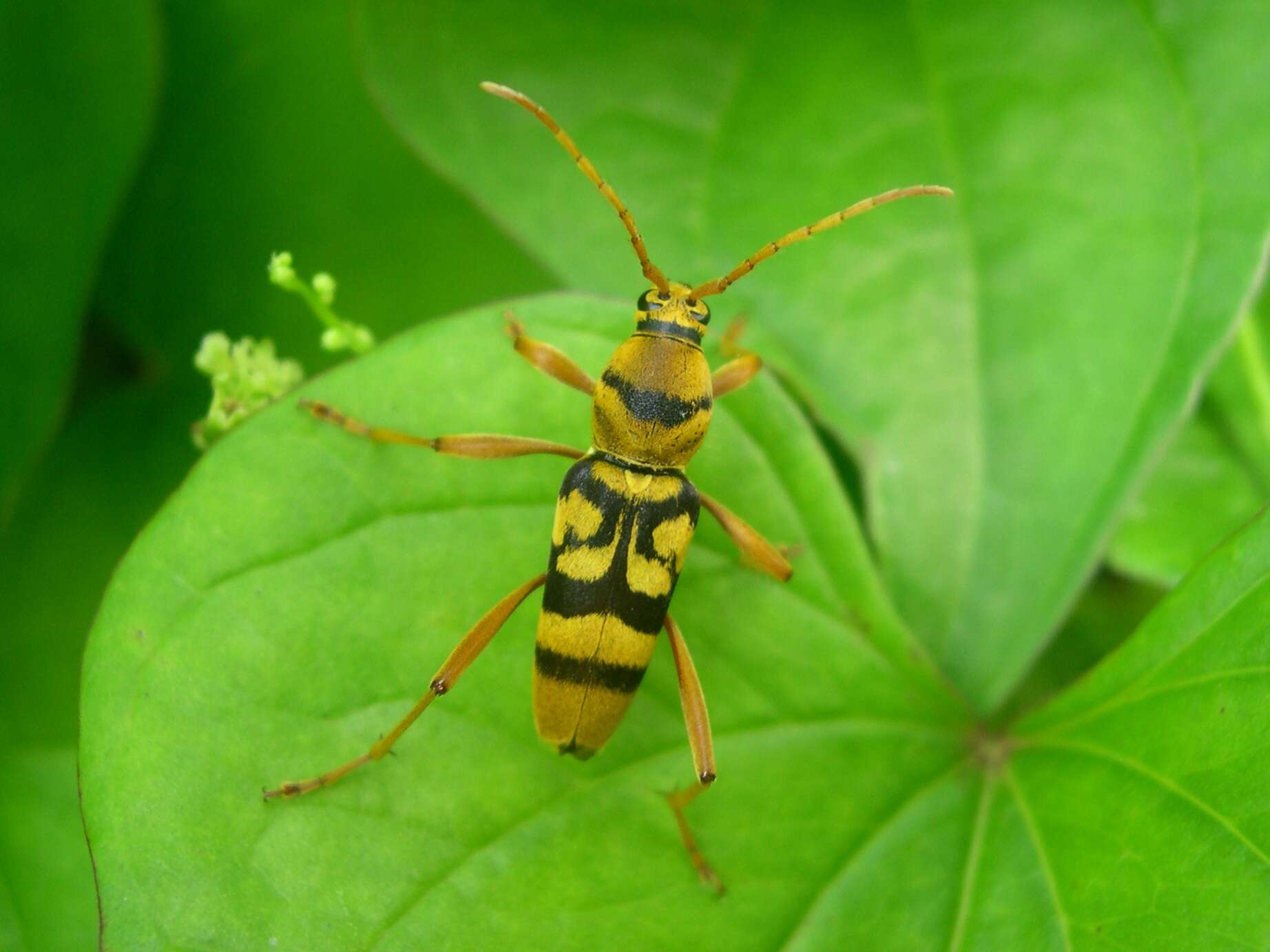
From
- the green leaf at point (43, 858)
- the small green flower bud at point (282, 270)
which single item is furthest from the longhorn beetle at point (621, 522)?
the green leaf at point (43, 858)

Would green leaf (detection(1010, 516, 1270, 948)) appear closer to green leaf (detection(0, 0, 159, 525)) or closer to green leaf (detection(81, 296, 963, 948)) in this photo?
green leaf (detection(81, 296, 963, 948))

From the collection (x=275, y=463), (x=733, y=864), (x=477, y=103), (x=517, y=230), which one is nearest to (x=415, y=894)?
(x=733, y=864)

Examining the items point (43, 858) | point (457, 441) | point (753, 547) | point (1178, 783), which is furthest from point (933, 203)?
point (43, 858)

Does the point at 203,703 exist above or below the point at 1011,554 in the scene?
below

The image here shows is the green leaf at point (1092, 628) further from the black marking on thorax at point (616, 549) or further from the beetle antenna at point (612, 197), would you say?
the beetle antenna at point (612, 197)

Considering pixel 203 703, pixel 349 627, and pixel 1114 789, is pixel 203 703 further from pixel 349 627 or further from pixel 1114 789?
pixel 1114 789

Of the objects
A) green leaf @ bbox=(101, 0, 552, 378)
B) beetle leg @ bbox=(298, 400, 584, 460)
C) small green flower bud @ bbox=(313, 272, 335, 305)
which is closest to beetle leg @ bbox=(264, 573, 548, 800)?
beetle leg @ bbox=(298, 400, 584, 460)

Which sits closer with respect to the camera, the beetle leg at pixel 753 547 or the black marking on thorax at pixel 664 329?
the beetle leg at pixel 753 547

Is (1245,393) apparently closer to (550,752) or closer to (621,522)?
(621,522)
